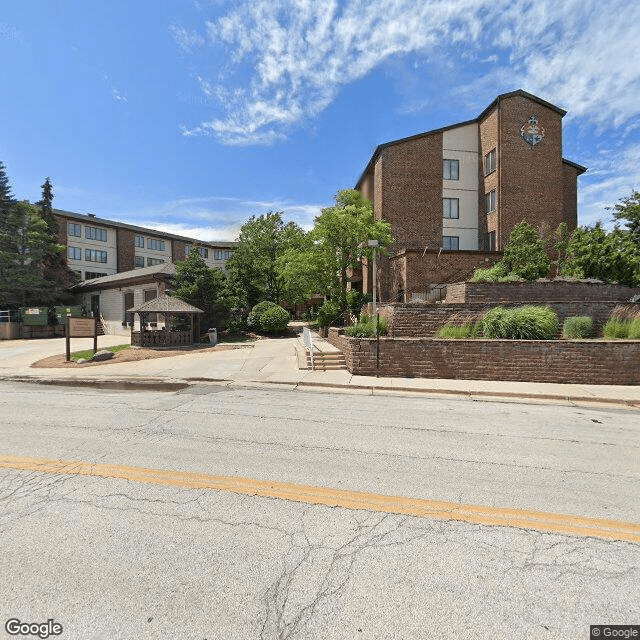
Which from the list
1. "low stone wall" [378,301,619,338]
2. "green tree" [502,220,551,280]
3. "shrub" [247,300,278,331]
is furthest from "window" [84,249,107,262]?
"green tree" [502,220,551,280]

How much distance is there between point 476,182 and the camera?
1201 inches

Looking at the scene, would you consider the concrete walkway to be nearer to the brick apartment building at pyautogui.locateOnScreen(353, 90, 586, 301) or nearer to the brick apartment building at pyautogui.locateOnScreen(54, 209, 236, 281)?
the brick apartment building at pyautogui.locateOnScreen(353, 90, 586, 301)

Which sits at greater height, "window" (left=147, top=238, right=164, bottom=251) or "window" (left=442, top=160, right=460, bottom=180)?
"window" (left=442, top=160, right=460, bottom=180)

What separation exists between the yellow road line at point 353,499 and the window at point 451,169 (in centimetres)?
3078

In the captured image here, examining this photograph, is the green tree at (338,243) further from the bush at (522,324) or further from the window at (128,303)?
the window at (128,303)

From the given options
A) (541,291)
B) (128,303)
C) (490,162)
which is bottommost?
(128,303)

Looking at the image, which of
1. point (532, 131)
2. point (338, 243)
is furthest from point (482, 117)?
point (338, 243)

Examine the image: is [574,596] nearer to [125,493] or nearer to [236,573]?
[236,573]

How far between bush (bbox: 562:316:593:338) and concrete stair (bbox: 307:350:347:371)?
8711 mm

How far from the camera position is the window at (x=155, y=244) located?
166ft

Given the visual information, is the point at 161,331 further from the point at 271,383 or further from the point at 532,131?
the point at 532,131

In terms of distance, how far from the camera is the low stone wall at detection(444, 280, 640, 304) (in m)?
16.8

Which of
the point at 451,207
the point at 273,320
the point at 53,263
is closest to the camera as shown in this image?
the point at 273,320

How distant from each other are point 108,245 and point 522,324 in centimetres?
4898
